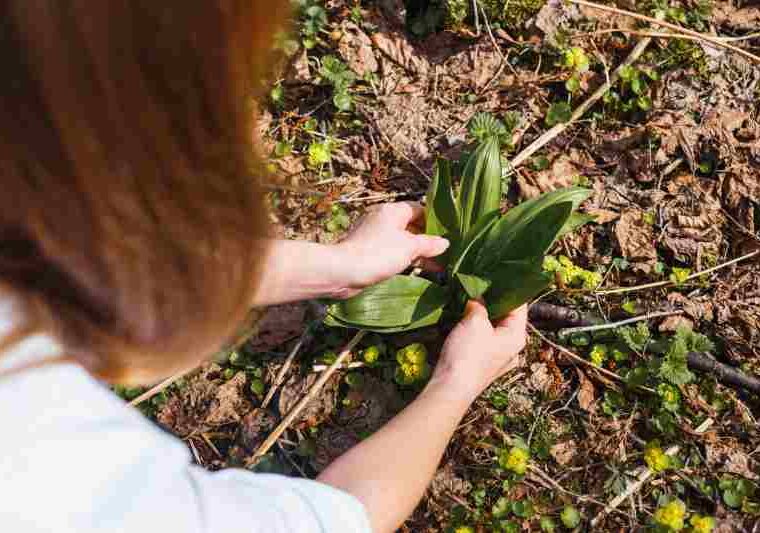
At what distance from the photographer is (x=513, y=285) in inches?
74.1

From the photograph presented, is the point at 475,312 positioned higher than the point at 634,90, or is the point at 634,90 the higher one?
the point at 634,90

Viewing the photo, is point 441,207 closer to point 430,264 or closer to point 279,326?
point 430,264

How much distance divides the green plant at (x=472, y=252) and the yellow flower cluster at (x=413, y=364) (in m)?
0.06

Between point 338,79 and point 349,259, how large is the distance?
85cm

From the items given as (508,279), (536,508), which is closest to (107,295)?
(508,279)

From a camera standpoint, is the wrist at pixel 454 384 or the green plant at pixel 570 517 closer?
the wrist at pixel 454 384

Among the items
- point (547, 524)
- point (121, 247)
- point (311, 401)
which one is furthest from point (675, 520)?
point (121, 247)

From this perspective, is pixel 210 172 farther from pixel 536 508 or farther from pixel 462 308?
pixel 536 508

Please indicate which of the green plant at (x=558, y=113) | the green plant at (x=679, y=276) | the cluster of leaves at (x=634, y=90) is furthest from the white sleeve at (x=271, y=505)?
the cluster of leaves at (x=634, y=90)

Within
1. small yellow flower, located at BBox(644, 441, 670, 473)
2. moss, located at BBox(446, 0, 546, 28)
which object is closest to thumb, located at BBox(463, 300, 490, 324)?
small yellow flower, located at BBox(644, 441, 670, 473)

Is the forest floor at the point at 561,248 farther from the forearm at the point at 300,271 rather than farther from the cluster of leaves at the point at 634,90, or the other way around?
the forearm at the point at 300,271

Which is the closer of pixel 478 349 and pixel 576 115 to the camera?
pixel 478 349

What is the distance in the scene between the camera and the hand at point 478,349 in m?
1.81

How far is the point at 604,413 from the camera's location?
6.70ft
